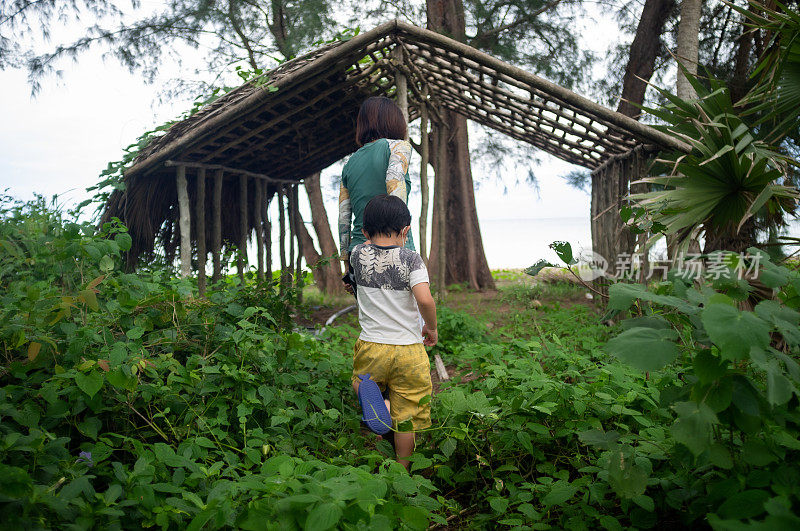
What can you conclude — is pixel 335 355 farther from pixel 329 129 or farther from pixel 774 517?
pixel 329 129

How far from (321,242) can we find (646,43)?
6995 mm

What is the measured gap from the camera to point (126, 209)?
575 centimetres

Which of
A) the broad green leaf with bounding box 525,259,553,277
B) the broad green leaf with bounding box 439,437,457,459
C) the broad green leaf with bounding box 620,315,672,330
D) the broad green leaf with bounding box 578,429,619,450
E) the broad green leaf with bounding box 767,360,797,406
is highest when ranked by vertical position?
the broad green leaf with bounding box 525,259,553,277

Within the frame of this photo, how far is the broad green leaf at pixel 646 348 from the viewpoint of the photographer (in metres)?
1.29

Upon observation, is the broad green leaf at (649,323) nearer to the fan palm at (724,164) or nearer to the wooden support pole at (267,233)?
the fan palm at (724,164)

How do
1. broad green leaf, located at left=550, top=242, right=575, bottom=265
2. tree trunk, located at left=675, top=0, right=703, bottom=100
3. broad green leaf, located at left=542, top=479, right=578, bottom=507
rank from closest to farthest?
broad green leaf, located at left=542, top=479, right=578, bottom=507 < broad green leaf, located at left=550, top=242, right=575, bottom=265 < tree trunk, located at left=675, top=0, right=703, bottom=100

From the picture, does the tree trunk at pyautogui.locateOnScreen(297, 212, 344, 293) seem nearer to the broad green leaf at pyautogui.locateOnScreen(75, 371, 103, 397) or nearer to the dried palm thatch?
the dried palm thatch

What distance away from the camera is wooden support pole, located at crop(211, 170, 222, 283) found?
6.35 metres

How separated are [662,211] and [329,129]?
5.10 m

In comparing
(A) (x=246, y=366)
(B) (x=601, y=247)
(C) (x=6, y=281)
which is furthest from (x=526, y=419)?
(B) (x=601, y=247)

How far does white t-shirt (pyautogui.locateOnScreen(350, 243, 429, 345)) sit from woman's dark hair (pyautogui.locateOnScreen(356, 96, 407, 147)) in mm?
991

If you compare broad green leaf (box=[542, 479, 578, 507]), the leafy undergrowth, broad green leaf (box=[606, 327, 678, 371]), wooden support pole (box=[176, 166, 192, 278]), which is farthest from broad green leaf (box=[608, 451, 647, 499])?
wooden support pole (box=[176, 166, 192, 278])

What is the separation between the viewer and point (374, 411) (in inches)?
91.5

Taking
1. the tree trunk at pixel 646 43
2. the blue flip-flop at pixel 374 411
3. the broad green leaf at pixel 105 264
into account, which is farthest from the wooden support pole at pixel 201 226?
the tree trunk at pixel 646 43
